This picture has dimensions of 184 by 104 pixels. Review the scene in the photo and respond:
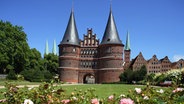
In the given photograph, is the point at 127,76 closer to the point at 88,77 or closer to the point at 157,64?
the point at 88,77

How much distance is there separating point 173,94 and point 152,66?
7801 cm

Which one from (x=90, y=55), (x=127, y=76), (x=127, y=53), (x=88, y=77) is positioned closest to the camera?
(x=127, y=76)

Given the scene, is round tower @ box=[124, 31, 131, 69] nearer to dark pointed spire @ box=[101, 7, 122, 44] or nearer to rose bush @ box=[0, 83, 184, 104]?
dark pointed spire @ box=[101, 7, 122, 44]

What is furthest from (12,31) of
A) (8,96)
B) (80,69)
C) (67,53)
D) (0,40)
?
(8,96)

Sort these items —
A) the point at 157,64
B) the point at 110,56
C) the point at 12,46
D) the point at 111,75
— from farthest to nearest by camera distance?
the point at 157,64
the point at 110,56
the point at 111,75
the point at 12,46

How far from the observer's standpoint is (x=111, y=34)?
5403cm

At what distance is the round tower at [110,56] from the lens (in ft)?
171

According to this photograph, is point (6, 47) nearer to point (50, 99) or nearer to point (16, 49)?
point (16, 49)

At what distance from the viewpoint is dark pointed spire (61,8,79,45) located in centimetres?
5484

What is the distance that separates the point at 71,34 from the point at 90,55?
565cm

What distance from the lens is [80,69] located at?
186 feet

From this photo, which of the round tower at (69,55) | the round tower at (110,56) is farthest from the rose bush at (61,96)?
the round tower at (69,55)

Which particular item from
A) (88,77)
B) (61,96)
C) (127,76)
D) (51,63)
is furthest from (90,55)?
(61,96)

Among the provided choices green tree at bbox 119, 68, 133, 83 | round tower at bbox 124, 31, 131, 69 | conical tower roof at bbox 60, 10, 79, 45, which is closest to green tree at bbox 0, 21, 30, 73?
conical tower roof at bbox 60, 10, 79, 45
